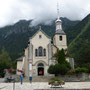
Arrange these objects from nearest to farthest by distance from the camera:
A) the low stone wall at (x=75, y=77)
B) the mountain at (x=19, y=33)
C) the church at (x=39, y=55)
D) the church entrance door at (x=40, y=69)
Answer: the low stone wall at (x=75, y=77), the church at (x=39, y=55), the church entrance door at (x=40, y=69), the mountain at (x=19, y=33)

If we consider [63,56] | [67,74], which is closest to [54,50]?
[63,56]

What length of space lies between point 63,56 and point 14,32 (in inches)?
5481

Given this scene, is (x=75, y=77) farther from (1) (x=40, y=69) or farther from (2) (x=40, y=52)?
(2) (x=40, y=52)

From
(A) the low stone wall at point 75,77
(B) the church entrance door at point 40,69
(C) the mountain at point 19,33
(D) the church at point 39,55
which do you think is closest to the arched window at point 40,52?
(D) the church at point 39,55

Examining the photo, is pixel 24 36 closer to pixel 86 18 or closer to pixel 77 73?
pixel 86 18

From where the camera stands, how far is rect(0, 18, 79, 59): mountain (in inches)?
5482

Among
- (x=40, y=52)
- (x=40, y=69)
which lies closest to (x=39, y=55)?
(x=40, y=52)

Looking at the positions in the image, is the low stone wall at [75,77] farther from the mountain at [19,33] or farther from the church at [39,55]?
the mountain at [19,33]

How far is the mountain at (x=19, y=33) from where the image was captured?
457 ft

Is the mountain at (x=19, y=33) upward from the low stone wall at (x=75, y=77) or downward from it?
upward

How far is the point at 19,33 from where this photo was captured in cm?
16425

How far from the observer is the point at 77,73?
109 ft

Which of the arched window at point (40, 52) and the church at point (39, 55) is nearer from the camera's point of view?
the church at point (39, 55)

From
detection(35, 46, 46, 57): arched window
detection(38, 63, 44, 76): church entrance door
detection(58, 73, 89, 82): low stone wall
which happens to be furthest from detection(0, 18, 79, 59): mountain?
detection(58, 73, 89, 82): low stone wall
